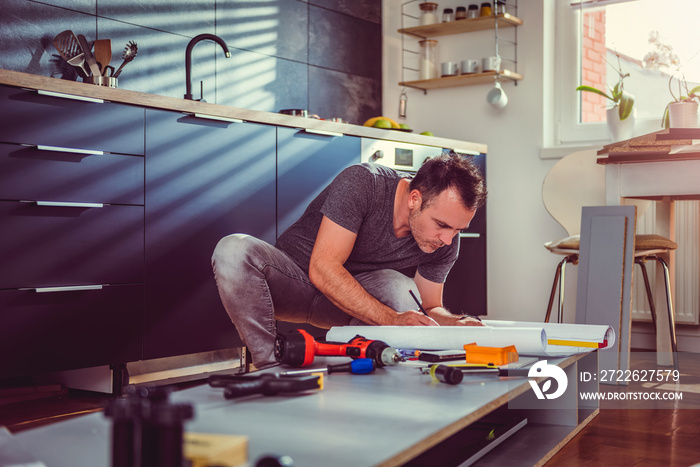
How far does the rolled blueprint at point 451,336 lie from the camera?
1405 mm

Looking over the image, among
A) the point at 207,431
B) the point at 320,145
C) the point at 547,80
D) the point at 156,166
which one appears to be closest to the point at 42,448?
the point at 207,431

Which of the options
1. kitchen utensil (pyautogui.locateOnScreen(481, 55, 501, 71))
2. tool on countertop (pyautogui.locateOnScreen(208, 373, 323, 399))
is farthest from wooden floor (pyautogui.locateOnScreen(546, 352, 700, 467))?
kitchen utensil (pyautogui.locateOnScreen(481, 55, 501, 71))

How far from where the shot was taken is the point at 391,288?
7.34ft

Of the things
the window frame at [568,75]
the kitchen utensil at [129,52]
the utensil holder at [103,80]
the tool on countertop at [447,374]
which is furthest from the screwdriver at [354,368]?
the window frame at [568,75]

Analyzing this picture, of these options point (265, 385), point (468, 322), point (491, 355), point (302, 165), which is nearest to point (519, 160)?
point (302, 165)

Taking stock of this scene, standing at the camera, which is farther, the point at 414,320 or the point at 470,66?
the point at 470,66

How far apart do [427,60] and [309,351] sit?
3.38 m

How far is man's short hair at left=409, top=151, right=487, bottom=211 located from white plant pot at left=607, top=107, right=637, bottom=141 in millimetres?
1976

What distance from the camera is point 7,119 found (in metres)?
2.21

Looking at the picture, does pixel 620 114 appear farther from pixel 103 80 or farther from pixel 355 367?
pixel 355 367

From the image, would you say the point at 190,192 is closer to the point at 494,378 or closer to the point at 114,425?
the point at 494,378

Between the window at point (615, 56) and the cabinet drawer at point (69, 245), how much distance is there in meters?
2.62

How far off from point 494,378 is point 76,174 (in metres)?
1.66

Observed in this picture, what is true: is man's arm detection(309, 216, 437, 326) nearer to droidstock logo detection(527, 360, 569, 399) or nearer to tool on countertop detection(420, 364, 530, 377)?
droidstock logo detection(527, 360, 569, 399)
